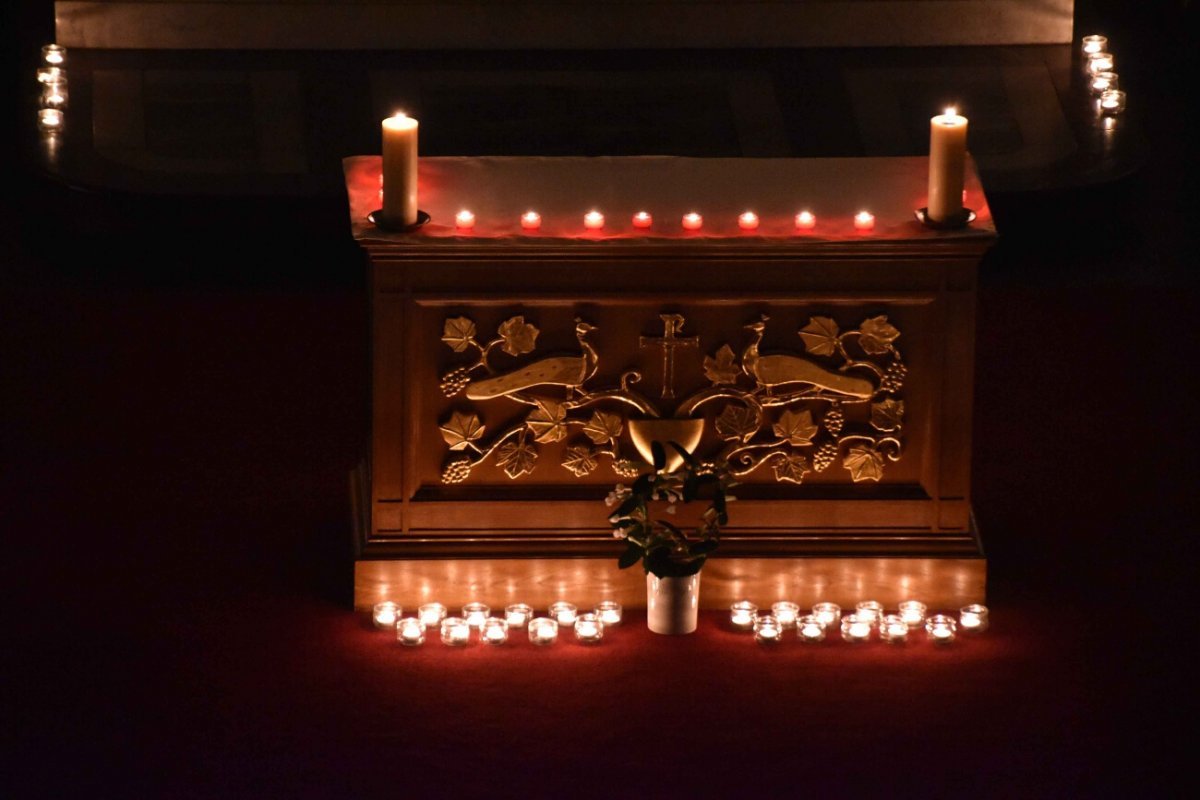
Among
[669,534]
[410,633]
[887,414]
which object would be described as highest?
[887,414]

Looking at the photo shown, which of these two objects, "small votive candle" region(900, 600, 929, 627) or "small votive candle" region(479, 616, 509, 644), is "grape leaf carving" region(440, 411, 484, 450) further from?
"small votive candle" region(900, 600, 929, 627)

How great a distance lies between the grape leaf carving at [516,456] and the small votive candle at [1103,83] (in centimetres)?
387

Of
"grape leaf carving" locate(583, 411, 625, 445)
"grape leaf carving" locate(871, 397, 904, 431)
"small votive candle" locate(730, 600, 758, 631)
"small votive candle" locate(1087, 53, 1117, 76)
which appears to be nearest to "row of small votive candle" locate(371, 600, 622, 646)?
"small votive candle" locate(730, 600, 758, 631)

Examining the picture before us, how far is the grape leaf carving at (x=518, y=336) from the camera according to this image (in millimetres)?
5137

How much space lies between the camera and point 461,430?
5199 mm

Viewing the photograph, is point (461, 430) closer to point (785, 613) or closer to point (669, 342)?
point (669, 342)

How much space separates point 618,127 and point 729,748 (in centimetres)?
396

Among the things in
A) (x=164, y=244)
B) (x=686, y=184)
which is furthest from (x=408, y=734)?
(x=164, y=244)

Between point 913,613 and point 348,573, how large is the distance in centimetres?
124

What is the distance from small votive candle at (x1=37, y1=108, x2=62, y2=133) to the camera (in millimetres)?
8133

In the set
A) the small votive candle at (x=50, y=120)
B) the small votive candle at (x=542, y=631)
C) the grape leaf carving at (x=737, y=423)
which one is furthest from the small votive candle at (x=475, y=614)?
the small votive candle at (x=50, y=120)

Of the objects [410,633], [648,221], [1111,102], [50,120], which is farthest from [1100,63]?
[410,633]

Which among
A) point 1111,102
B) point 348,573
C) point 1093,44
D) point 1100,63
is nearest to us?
point 348,573

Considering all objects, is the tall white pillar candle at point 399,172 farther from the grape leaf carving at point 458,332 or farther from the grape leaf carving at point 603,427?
the grape leaf carving at point 603,427
